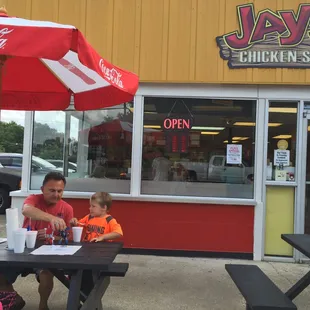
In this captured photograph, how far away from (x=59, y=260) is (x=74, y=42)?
1.46 metres

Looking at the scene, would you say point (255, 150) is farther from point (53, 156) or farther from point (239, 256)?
point (53, 156)

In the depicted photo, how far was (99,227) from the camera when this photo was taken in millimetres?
3650

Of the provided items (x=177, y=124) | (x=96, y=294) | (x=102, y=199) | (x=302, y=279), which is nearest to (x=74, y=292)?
(x=96, y=294)

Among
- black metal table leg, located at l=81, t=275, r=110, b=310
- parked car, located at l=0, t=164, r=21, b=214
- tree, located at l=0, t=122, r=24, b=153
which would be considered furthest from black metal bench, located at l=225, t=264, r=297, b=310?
tree, located at l=0, t=122, r=24, b=153

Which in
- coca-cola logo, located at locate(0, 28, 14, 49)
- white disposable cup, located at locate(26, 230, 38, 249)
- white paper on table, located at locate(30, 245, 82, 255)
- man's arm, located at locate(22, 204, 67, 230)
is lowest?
white paper on table, located at locate(30, 245, 82, 255)

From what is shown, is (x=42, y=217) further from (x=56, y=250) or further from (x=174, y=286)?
(x=174, y=286)

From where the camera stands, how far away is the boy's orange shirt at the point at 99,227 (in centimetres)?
362

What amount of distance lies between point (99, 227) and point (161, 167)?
230 cm

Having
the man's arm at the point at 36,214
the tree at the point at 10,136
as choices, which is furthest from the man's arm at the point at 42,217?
the tree at the point at 10,136

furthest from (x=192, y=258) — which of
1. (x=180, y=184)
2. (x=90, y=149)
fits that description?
(x=90, y=149)

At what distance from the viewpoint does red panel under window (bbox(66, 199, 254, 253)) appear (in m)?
5.61

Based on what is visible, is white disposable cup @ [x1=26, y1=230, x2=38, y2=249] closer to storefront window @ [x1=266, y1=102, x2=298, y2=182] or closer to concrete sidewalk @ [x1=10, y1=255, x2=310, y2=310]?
concrete sidewalk @ [x1=10, y1=255, x2=310, y2=310]

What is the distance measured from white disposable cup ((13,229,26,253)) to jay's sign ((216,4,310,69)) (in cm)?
391

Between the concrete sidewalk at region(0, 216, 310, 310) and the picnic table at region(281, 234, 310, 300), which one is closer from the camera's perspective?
the picnic table at region(281, 234, 310, 300)
